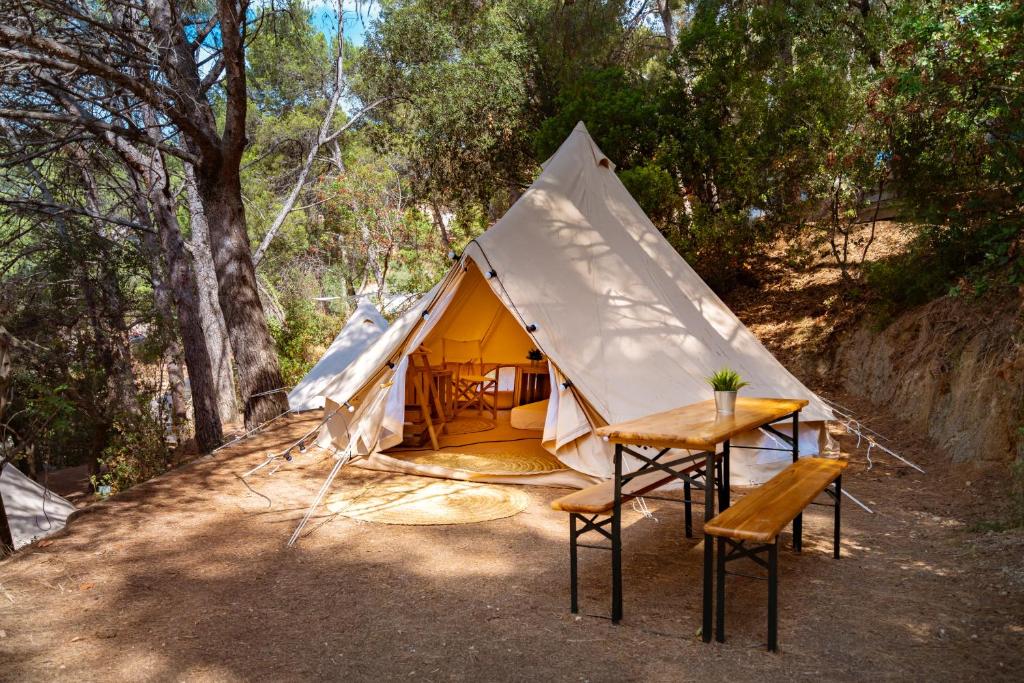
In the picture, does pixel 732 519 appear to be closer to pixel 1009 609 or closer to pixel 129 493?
pixel 1009 609

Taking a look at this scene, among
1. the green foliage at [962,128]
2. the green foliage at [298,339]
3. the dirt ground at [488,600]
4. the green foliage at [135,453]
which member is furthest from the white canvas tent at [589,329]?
the green foliage at [298,339]

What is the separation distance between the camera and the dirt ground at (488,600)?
2684mm

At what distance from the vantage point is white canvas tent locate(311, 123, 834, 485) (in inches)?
197

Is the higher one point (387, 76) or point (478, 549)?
point (387, 76)

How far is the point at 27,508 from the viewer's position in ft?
21.4

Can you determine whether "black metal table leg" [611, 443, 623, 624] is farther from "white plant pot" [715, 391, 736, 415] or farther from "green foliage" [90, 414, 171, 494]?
"green foliage" [90, 414, 171, 494]

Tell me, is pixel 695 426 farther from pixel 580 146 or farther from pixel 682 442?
pixel 580 146

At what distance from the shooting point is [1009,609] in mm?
2971

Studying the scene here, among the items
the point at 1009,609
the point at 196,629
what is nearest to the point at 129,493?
the point at 196,629

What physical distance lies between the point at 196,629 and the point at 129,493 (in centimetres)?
248

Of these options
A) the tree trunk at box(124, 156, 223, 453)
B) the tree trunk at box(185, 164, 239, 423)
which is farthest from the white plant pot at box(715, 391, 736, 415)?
the tree trunk at box(185, 164, 239, 423)

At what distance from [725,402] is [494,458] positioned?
2742 mm

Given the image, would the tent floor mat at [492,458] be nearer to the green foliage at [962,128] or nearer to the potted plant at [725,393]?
the potted plant at [725,393]

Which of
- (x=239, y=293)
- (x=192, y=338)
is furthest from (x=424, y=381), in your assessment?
(x=192, y=338)
